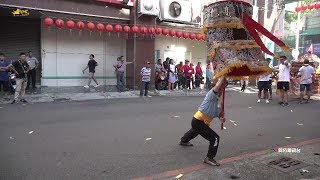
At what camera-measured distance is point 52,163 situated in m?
5.46

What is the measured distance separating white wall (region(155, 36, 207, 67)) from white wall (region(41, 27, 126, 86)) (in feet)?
8.39

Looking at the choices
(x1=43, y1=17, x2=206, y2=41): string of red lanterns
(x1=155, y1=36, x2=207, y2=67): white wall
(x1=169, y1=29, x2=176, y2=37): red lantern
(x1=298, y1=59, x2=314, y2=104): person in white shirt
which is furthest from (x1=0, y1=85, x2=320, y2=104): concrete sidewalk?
(x1=155, y1=36, x2=207, y2=67): white wall

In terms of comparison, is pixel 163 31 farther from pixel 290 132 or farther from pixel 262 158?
pixel 262 158

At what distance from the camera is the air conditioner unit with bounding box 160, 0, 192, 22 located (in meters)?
18.3

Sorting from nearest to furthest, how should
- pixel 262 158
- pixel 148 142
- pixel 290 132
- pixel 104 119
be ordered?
pixel 262 158 < pixel 148 142 < pixel 290 132 < pixel 104 119

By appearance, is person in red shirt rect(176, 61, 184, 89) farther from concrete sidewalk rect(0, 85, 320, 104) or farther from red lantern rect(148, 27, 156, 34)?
red lantern rect(148, 27, 156, 34)

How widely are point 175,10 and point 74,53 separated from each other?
5.89 metres

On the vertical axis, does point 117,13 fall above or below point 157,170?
above

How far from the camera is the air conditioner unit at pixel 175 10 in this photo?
18273mm

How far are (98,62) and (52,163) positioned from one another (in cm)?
1315

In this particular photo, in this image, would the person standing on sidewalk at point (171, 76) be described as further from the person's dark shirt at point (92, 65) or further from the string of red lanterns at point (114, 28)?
the person's dark shirt at point (92, 65)

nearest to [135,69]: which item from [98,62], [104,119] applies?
[98,62]

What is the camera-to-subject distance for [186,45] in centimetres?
2169

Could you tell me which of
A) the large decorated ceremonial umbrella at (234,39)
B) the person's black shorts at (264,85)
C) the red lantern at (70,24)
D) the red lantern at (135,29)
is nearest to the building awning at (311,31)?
the person's black shorts at (264,85)
